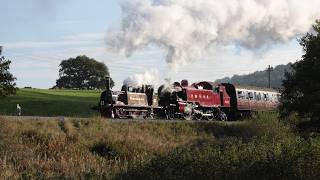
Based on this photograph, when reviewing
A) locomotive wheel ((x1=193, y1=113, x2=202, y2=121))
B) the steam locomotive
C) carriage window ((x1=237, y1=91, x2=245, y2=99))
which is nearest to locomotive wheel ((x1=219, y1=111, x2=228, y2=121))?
the steam locomotive

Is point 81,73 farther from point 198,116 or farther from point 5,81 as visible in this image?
point 5,81

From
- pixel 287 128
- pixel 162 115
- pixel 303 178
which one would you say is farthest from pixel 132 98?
pixel 303 178

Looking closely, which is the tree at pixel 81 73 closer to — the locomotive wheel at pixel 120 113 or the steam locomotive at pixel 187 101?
the steam locomotive at pixel 187 101

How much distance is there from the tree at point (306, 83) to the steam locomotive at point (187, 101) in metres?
8.99

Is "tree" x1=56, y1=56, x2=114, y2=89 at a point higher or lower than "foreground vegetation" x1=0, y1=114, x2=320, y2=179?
higher

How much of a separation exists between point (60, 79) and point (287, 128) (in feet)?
282

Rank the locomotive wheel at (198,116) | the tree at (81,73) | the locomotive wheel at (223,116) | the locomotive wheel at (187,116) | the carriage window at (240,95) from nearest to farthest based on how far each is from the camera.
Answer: the locomotive wheel at (187,116) → the locomotive wheel at (198,116) → the locomotive wheel at (223,116) → the carriage window at (240,95) → the tree at (81,73)

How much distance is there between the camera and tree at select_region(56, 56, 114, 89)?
4611 inches

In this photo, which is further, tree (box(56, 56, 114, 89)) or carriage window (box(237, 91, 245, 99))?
tree (box(56, 56, 114, 89))

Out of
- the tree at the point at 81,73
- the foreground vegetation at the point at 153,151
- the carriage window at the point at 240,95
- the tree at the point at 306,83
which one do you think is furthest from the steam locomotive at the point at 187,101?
the tree at the point at 81,73

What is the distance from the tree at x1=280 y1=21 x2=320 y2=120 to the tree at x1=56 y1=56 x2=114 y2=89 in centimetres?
8481

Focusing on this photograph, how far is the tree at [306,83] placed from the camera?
33.1 meters

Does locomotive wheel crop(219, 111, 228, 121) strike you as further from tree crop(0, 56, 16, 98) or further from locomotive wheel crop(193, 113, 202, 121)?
tree crop(0, 56, 16, 98)

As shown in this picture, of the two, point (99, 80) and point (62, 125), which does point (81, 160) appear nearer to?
point (62, 125)
